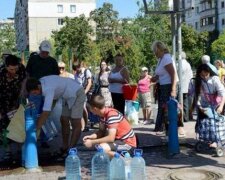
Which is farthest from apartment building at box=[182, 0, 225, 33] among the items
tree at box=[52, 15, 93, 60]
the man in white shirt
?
the man in white shirt

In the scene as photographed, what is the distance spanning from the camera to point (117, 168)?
5.00 meters

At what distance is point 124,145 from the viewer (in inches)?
212

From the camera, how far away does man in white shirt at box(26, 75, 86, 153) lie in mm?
6059

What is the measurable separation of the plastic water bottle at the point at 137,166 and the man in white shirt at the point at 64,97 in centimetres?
157

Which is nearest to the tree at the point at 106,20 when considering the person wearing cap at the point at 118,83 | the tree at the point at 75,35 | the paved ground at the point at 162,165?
the tree at the point at 75,35

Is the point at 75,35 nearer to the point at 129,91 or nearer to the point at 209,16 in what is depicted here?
the point at 209,16

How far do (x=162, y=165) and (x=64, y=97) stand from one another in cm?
181

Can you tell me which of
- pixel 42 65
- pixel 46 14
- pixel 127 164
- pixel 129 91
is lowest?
pixel 127 164

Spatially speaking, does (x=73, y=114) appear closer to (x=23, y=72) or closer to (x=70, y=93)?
(x=70, y=93)

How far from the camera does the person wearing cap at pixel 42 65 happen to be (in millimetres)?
7789

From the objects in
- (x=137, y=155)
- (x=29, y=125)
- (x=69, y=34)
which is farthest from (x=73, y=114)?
(x=69, y=34)

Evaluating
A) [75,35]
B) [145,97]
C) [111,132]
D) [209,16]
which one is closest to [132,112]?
[145,97]

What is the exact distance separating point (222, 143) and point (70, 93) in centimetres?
252

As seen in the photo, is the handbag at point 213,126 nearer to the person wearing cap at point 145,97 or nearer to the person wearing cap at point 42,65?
the person wearing cap at point 42,65
